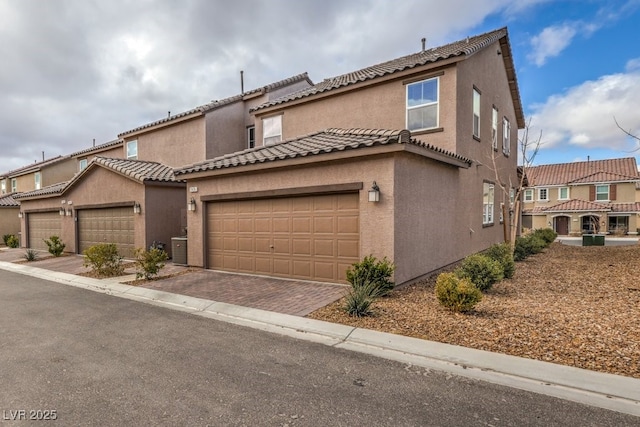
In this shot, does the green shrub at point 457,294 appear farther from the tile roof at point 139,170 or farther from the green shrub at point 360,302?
the tile roof at point 139,170

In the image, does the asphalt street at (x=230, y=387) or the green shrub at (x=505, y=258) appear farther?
the green shrub at (x=505, y=258)

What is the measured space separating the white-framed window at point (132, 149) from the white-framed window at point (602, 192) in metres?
46.8

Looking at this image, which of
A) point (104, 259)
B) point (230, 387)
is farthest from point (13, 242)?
point (230, 387)

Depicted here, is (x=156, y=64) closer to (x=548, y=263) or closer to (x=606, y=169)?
(x=548, y=263)

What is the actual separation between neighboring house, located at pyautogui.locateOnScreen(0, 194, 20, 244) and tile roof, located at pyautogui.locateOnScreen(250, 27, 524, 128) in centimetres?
2351

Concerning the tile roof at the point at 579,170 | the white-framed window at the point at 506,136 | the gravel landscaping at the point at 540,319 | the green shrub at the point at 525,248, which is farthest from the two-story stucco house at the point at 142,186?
the tile roof at the point at 579,170

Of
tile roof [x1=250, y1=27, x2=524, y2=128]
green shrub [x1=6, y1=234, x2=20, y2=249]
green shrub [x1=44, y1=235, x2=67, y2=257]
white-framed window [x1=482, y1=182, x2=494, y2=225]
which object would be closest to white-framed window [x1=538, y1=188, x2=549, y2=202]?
tile roof [x1=250, y1=27, x2=524, y2=128]

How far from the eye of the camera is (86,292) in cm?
973

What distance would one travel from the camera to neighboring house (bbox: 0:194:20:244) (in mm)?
26094

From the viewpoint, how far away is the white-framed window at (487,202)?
14898 mm

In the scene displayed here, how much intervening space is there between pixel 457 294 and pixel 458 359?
2.09m

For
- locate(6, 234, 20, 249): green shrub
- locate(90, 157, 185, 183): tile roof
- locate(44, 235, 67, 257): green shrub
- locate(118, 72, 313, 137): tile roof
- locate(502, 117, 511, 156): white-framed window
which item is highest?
locate(118, 72, 313, 137): tile roof

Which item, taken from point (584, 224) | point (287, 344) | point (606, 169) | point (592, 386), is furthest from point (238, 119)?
point (606, 169)

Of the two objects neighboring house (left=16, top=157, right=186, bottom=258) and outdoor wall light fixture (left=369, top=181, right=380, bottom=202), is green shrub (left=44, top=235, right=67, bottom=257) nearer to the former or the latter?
neighboring house (left=16, top=157, right=186, bottom=258)
